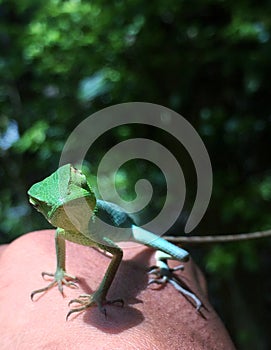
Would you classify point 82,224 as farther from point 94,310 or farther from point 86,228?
point 94,310

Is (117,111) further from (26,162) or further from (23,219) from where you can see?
(23,219)

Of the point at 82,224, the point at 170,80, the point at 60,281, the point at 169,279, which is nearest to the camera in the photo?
the point at 82,224

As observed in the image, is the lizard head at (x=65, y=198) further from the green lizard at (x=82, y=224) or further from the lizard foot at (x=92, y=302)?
the lizard foot at (x=92, y=302)

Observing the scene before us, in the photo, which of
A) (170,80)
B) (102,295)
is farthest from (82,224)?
(170,80)

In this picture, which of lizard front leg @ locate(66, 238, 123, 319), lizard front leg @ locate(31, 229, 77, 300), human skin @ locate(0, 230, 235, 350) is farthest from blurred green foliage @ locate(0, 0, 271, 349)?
lizard front leg @ locate(66, 238, 123, 319)

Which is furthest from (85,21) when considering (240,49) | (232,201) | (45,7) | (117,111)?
(232,201)

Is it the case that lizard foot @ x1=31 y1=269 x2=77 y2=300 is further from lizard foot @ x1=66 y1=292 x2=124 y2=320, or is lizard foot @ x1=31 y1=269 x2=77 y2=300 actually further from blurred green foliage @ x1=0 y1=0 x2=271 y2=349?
blurred green foliage @ x1=0 y1=0 x2=271 y2=349

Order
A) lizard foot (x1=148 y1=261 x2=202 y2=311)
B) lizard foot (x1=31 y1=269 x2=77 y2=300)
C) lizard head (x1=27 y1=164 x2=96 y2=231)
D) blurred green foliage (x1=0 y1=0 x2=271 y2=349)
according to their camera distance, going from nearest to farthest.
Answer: lizard head (x1=27 y1=164 x2=96 y2=231)
lizard foot (x1=31 y1=269 x2=77 y2=300)
lizard foot (x1=148 y1=261 x2=202 y2=311)
blurred green foliage (x1=0 y1=0 x2=271 y2=349)
